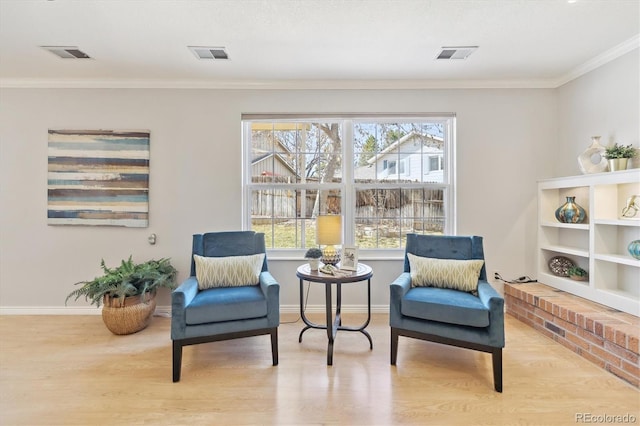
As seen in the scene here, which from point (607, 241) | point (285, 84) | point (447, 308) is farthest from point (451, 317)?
point (285, 84)

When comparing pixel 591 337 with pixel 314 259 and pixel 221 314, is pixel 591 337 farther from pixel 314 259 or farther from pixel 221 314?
pixel 221 314

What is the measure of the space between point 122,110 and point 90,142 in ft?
1.47

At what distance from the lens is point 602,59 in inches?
102

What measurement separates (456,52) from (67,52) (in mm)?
3239

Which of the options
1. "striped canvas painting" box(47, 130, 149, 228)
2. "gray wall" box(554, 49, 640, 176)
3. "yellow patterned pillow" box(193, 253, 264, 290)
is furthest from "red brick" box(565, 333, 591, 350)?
"striped canvas painting" box(47, 130, 149, 228)

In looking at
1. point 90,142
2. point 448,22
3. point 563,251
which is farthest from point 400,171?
point 90,142

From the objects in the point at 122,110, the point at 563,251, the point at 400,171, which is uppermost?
the point at 122,110

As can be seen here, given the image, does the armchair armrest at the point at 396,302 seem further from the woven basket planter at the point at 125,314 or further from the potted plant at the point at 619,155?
the woven basket planter at the point at 125,314

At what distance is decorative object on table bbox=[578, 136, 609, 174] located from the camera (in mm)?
2565

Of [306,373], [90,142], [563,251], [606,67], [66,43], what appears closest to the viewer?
[306,373]

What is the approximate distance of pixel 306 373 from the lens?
6.66 ft

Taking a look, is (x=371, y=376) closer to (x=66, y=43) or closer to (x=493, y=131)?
(x=493, y=131)

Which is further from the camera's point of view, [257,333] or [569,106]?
[569,106]

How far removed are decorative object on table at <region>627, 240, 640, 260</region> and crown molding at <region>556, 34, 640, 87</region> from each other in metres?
1.52
